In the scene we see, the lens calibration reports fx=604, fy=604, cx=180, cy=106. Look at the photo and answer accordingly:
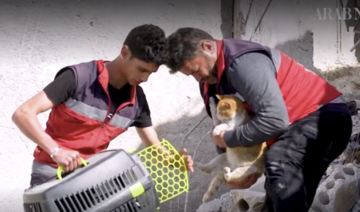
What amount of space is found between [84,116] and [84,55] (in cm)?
145

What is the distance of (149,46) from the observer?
2672 mm

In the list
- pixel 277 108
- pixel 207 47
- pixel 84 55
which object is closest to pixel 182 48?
pixel 207 47

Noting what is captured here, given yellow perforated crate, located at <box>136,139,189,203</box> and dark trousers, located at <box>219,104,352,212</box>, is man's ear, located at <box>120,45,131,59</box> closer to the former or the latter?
yellow perforated crate, located at <box>136,139,189,203</box>

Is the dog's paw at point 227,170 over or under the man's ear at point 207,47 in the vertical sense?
under

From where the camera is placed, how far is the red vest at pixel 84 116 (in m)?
2.73

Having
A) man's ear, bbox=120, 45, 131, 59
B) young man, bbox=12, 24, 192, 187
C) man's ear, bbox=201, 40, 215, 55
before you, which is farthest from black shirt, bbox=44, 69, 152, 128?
man's ear, bbox=201, 40, 215, 55

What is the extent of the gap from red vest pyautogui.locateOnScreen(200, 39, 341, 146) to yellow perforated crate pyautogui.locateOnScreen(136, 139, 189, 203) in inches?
14.5

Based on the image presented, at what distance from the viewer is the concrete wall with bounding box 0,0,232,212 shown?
13.1ft

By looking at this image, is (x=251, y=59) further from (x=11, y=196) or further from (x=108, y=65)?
(x=11, y=196)

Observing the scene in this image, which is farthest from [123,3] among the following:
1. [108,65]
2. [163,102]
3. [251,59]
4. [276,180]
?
[276,180]

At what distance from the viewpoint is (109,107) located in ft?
9.11

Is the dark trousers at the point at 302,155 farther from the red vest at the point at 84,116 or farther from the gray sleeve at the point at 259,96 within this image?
the red vest at the point at 84,116

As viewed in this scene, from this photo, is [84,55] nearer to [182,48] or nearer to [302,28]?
[182,48]

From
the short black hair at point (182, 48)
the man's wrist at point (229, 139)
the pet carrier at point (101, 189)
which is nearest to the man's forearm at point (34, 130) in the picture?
the pet carrier at point (101, 189)
